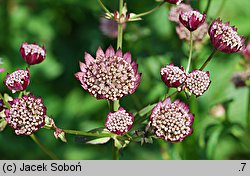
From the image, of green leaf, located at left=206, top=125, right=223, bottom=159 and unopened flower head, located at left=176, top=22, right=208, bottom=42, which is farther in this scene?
green leaf, located at left=206, top=125, right=223, bottom=159

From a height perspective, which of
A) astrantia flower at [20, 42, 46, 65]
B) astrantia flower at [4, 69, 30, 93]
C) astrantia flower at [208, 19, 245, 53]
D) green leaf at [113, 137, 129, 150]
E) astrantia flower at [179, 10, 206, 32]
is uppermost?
astrantia flower at [179, 10, 206, 32]

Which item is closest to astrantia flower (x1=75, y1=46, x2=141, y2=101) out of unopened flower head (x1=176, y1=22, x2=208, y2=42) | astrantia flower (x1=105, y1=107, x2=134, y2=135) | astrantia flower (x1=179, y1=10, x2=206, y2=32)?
astrantia flower (x1=105, y1=107, x2=134, y2=135)

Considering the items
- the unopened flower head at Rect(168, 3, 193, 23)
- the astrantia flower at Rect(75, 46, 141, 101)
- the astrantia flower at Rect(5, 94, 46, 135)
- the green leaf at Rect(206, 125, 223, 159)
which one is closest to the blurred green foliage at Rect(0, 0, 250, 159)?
the green leaf at Rect(206, 125, 223, 159)

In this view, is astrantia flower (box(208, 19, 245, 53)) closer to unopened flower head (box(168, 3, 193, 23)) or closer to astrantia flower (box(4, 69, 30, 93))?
unopened flower head (box(168, 3, 193, 23))

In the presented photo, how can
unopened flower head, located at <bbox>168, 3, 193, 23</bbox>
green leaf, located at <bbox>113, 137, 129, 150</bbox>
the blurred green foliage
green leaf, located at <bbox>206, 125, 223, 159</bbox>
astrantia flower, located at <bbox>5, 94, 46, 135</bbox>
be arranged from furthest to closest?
the blurred green foliage
green leaf, located at <bbox>206, 125, 223, 159</bbox>
unopened flower head, located at <bbox>168, 3, 193, 23</bbox>
green leaf, located at <bbox>113, 137, 129, 150</bbox>
astrantia flower, located at <bbox>5, 94, 46, 135</bbox>

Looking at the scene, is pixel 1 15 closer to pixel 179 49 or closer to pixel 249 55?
pixel 179 49

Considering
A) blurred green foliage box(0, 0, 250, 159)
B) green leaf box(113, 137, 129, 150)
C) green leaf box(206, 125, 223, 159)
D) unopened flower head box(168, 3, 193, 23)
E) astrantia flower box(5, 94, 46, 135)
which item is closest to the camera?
astrantia flower box(5, 94, 46, 135)

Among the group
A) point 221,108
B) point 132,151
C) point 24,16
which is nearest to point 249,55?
point 221,108

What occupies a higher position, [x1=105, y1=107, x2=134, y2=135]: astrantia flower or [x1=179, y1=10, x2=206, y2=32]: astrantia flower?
[x1=179, y1=10, x2=206, y2=32]: astrantia flower
